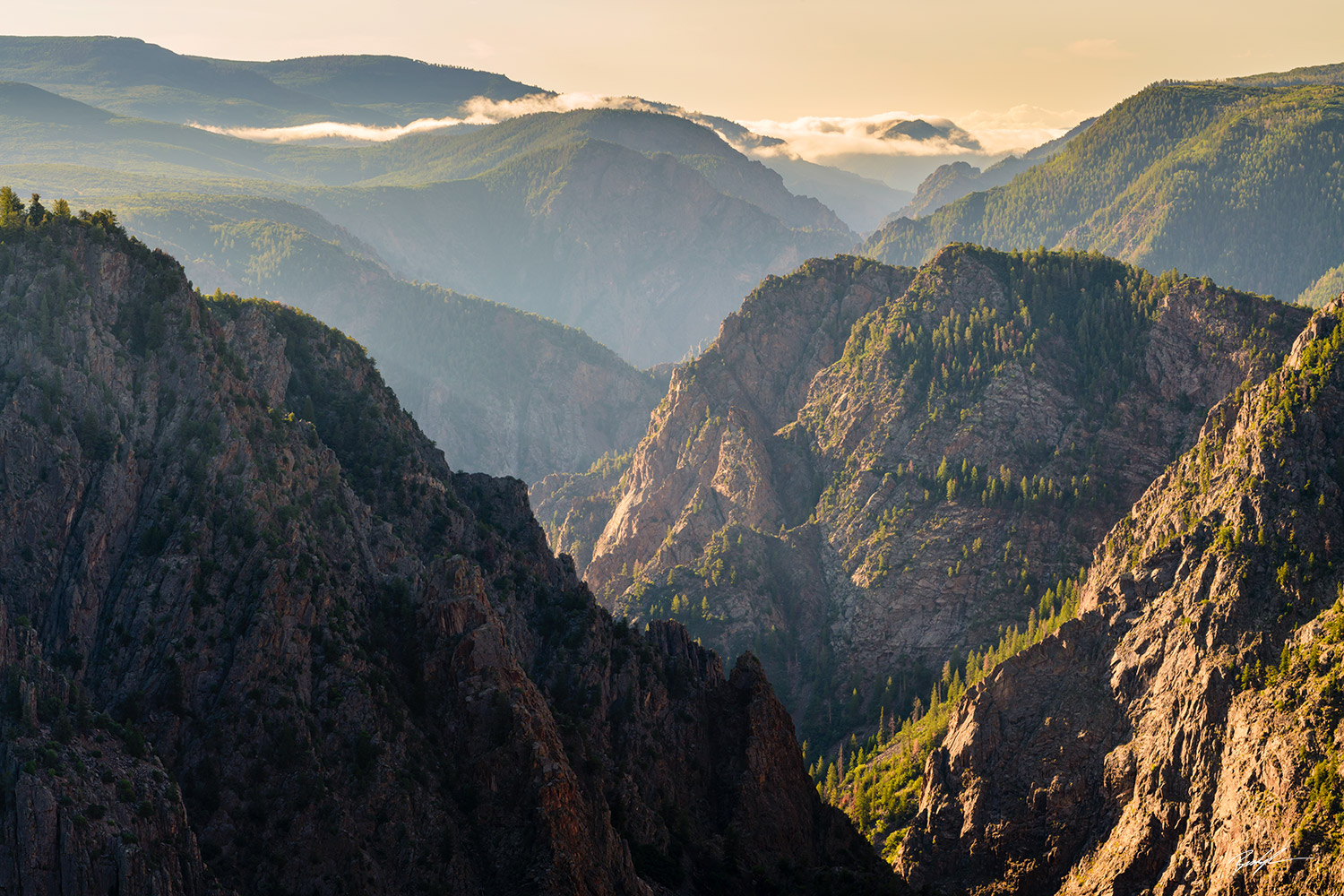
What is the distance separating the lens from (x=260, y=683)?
103750 mm

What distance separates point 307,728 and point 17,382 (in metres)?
43.5

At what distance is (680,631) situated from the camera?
17012cm

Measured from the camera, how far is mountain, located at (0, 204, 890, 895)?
89938mm
